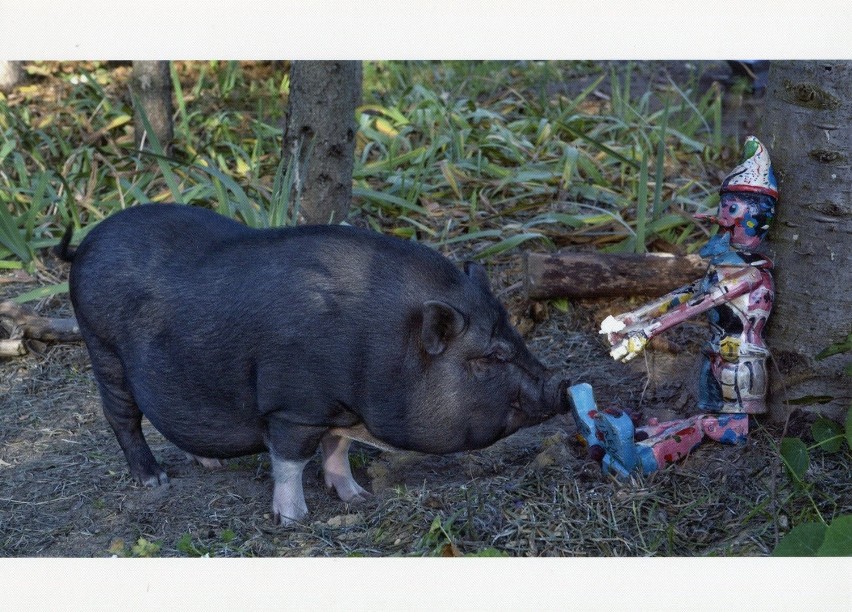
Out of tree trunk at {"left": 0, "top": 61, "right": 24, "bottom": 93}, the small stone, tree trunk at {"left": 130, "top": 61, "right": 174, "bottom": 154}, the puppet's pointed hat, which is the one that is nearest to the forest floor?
the small stone

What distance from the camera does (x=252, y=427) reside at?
3.46 metres

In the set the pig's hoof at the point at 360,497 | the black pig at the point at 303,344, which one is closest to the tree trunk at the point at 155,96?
the black pig at the point at 303,344

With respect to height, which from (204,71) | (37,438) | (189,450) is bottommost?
(37,438)

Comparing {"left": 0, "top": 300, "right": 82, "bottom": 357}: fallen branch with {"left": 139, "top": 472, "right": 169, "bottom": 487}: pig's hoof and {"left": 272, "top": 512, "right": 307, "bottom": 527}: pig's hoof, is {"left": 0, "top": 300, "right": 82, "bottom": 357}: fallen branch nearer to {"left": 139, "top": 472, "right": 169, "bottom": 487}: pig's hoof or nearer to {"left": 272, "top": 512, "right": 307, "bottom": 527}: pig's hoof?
{"left": 139, "top": 472, "right": 169, "bottom": 487}: pig's hoof

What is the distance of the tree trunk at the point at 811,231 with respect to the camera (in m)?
3.37

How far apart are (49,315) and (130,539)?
2.14m

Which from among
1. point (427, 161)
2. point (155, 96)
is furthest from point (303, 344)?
point (155, 96)

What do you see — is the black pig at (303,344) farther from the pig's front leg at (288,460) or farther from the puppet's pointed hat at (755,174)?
the puppet's pointed hat at (755,174)

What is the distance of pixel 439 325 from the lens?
3230 mm

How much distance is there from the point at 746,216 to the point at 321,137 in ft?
8.04

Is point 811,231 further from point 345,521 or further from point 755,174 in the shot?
point 345,521

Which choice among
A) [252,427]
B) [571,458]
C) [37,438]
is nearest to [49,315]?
[37,438]

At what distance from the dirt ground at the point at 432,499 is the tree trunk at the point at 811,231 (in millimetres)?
224

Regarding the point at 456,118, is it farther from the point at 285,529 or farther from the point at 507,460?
the point at 285,529
